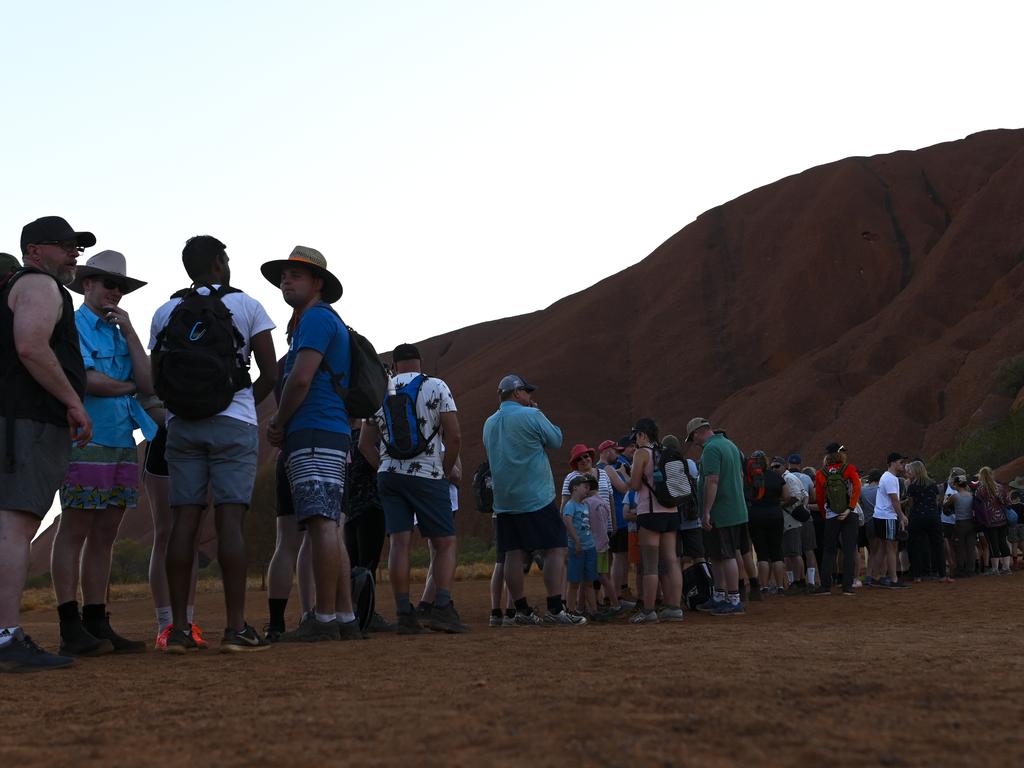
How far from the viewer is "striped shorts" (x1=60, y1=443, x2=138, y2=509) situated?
20.2ft

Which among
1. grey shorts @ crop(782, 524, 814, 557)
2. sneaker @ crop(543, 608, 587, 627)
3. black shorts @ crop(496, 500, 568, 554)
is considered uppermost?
black shorts @ crop(496, 500, 568, 554)

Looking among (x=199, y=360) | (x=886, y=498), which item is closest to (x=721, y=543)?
(x=886, y=498)

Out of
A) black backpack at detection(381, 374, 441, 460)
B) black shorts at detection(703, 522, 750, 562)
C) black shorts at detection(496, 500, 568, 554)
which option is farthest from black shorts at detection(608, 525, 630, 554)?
black backpack at detection(381, 374, 441, 460)

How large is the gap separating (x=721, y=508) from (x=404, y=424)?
13.3 feet

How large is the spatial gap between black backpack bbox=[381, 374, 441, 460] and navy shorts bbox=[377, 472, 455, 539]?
17cm

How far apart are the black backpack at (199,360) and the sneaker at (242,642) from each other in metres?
1.18

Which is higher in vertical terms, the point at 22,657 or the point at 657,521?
the point at 657,521

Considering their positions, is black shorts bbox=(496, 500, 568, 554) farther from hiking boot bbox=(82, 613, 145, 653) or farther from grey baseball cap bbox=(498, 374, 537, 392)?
hiking boot bbox=(82, 613, 145, 653)

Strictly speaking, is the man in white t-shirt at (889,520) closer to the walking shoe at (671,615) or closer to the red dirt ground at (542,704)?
the walking shoe at (671,615)

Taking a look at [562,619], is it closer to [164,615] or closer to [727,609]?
[727,609]

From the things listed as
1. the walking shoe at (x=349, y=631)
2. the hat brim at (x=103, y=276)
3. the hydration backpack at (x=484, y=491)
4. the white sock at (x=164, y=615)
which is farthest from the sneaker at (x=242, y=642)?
the hydration backpack at (x=484, y=491)

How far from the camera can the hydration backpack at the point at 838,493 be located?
1320 cm

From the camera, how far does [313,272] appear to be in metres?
6.94

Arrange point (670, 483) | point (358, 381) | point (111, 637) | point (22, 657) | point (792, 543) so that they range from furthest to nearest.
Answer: point (792, 543) → point (670, 483) → point (358, 381) → point (111, 637) → point (22, 657)
